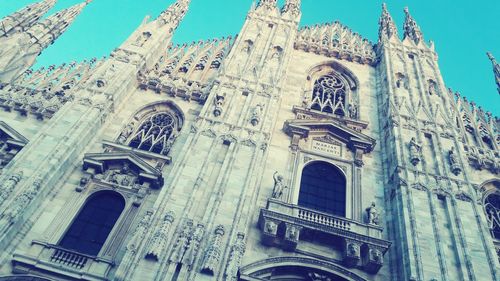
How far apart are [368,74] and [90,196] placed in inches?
544

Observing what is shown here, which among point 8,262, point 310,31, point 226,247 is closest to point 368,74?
point 310,31

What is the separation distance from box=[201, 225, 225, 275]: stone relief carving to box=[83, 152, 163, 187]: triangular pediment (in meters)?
3.42

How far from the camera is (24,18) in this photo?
20.0 meters

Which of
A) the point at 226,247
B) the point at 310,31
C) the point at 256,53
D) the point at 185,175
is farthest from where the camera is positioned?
the point at 310,31

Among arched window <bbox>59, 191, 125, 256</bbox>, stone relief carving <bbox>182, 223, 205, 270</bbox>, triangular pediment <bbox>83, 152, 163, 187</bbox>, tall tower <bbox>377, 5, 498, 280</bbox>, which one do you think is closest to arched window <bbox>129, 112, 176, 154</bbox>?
triangular pediment <bbox>83, 152, 163, 187</bbox>

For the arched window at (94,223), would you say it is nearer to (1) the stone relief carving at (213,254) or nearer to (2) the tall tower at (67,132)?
(2) the tall tower at (67,132)

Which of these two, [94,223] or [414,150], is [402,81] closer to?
[414,150]

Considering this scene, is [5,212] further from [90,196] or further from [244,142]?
[244,142]

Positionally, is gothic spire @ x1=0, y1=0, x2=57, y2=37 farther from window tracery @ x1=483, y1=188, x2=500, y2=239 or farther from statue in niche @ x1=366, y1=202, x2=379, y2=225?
window tracery @ x1=483, y1=188, x2=500, y2=239

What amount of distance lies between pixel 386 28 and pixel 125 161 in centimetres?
1625

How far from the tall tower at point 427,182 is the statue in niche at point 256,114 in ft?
16.1

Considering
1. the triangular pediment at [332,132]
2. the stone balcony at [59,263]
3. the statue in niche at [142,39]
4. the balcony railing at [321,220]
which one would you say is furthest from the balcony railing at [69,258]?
the statue in niche at [142,39]

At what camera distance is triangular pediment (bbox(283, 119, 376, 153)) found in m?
15.6

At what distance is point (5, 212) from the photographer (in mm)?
10711
